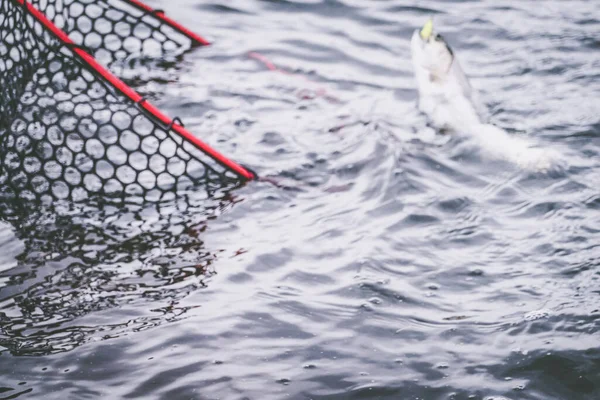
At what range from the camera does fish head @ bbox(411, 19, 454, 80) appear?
554 centimetres

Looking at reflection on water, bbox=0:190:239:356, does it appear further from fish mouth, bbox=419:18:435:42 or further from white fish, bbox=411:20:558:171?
fish mouth, bbox=419:18:435:42

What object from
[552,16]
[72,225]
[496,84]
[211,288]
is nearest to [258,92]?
[496,84]

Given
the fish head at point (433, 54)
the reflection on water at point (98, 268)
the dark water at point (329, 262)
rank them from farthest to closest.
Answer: the fish head at point (433, 54) → the reflection on water at point (98, 268) → the dark water at point (329, 262)

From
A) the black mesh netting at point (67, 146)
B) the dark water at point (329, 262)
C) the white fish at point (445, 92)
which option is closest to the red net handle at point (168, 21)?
the dark water at point (329, 262)

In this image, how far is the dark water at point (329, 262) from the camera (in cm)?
313

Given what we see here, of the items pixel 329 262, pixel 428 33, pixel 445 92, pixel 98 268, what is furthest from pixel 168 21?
pixel 329 262

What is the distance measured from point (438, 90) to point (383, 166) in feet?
3.05

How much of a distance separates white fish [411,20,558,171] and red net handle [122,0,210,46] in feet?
6.54

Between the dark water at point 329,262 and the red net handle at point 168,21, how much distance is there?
1.15 feet

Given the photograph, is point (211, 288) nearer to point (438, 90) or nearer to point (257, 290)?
point (257, 290)

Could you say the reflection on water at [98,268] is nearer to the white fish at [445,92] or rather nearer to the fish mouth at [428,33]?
the white fish at [445,92]

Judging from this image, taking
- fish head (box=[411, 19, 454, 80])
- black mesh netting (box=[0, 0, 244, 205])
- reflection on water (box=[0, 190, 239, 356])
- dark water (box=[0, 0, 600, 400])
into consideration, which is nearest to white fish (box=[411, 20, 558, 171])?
fish head (box=[411, 19, 454, 80])

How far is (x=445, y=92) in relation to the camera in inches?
219

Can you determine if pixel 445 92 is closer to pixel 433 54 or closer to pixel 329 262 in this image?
pixel 433 54
